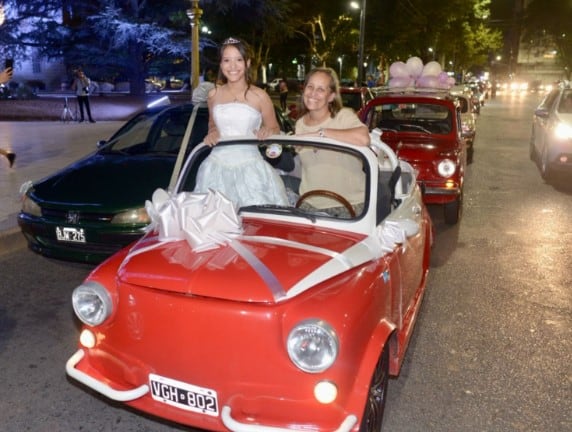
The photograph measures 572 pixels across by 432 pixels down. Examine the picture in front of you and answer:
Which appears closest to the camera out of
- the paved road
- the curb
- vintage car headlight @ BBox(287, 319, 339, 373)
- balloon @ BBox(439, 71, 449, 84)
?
vintage car headlight @ BBox(287, 319, 339, 373)

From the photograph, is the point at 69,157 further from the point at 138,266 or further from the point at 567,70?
the point at 567,70

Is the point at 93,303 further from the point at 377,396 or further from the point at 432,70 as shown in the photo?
the point at 432,70

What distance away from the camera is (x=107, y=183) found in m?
5.91

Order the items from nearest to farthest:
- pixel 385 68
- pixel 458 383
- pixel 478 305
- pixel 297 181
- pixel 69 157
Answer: pixel 458 383 → pixel 297 181 → pixel 478 305 → pixel 69 157 → pixel 385 68

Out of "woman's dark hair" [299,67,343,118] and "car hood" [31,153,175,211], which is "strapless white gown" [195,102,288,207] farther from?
"car hood" [31,153,175,211]

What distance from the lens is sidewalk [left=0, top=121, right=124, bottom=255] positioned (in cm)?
726

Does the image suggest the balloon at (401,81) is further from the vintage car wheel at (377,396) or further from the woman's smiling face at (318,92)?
the vintage car wheel at (377,396)

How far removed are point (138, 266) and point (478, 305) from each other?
330 centimetres

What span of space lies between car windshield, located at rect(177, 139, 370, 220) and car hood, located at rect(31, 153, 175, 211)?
52.0 inches

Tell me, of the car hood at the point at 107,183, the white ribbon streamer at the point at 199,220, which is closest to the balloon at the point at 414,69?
the car hood at the point at 107,183

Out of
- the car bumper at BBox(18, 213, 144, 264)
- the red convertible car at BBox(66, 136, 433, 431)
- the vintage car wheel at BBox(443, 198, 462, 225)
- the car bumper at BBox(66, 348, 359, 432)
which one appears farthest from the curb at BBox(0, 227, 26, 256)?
the vintage car wheel at BBox(443, 198, 462, 225)

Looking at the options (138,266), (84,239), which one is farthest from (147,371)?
(84,239)

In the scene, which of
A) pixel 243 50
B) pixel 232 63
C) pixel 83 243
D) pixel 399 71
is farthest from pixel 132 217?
pixel 399 71

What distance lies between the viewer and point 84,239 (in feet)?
17.9
